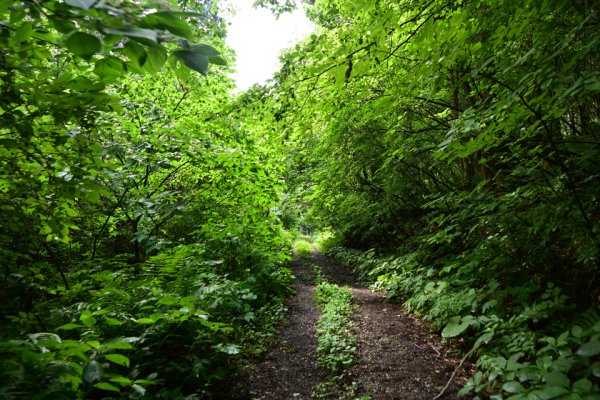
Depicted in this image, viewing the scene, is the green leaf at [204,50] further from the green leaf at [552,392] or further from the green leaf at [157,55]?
the green leaf at [552,392]

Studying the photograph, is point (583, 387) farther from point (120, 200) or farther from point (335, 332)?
point (120, 200)

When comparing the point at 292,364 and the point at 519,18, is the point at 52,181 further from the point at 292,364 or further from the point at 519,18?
the point at 519,18

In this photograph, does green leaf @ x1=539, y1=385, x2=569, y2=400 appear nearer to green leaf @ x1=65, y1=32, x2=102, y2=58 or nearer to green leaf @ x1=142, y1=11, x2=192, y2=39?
green leaf @ x1=142, y1=11, x2=192, y2=39

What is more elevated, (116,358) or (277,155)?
(277,155)

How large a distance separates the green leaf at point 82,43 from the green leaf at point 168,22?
0.51 ft

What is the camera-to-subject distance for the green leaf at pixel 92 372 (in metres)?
1.59

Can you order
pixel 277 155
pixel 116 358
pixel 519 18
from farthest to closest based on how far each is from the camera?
pixel 277 155 → pixel 519 18 → pixel 116 358

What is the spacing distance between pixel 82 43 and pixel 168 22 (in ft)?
0.80

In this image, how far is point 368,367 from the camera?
3.71m

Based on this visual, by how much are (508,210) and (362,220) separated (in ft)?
21.4

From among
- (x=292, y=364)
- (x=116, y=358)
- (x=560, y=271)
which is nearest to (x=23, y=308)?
(x=116, y=358)

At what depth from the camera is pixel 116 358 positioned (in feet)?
5.18

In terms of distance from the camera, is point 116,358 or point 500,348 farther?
point 500,348

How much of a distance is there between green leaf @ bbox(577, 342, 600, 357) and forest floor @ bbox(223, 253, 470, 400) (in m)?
1.20
